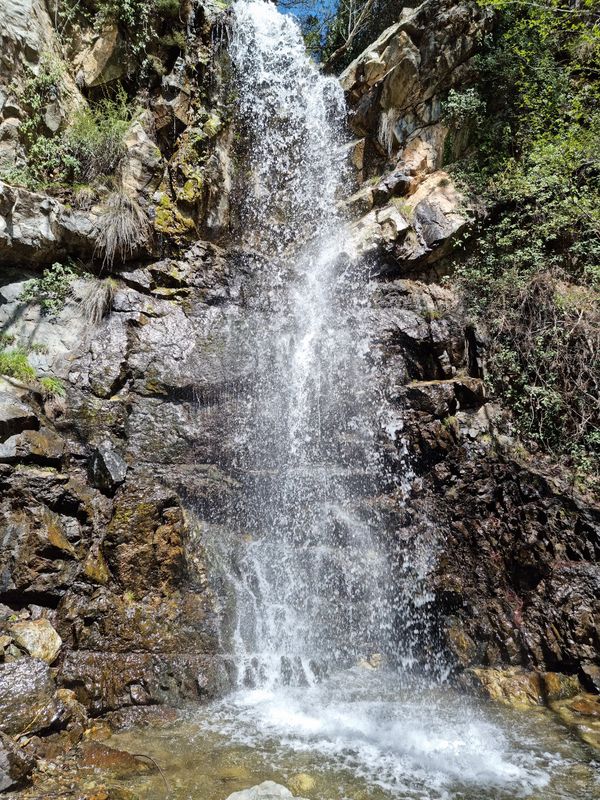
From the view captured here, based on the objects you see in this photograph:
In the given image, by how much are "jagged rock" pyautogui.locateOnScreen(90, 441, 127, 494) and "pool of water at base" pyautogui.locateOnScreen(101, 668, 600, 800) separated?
2.59 m

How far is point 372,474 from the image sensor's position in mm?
6934

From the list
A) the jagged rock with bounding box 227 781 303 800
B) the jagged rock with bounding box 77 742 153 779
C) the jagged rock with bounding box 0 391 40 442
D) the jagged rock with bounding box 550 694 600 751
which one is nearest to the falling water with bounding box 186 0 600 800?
the jagged rock with bounding box 227 781 303 800

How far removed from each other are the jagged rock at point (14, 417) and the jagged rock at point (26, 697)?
8.11 feet

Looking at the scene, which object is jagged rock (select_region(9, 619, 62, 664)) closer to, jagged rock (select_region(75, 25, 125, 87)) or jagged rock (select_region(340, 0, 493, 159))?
jagged rock (select_region(75, 25, 125, 87))

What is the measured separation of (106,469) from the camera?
228 inches

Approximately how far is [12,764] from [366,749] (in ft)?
8.67

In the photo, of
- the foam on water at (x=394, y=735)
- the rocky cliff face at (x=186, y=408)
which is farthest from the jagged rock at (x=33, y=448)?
the foam on water at (x=394, y=735)

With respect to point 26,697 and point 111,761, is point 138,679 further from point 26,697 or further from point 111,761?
point 26,697

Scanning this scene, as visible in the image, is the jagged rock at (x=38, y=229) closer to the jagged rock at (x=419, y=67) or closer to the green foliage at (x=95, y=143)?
the green foliage at (x=95, y=143)

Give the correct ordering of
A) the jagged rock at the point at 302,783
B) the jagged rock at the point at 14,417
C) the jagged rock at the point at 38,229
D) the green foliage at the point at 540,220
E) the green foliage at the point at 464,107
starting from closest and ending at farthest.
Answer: the jagged rock at the point at 302,783
the jagged rock at the point at 14,417
the green foliage at the point at 540,220
the jagged rock at the point at 38,229
the green foliage at the point at 464,107

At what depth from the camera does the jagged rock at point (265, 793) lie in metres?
3.14

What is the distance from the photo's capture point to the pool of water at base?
3.45m

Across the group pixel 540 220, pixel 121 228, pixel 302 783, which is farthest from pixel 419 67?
pixel 302 783

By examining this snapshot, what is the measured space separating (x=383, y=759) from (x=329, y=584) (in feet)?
7.42
